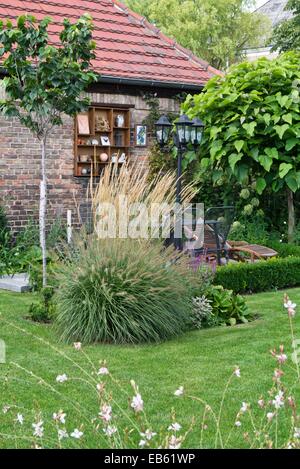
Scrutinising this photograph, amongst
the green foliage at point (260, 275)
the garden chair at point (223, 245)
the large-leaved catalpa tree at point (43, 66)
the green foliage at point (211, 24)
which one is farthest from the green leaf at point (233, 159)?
the green foliage at point (211, 24)

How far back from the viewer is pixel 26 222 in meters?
10.5

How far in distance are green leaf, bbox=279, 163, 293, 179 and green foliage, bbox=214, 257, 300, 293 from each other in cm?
129

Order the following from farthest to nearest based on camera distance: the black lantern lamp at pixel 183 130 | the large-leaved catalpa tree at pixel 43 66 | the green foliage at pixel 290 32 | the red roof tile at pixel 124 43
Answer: the green foliage at pixel 290 32 < the red roof tile at pixel 124 43 < the black lantern lamp at pixel 183 130 < the large-leaved catalpa tree at pixel 43 66

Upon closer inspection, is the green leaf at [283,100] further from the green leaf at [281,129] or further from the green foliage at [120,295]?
the green foliage at [120,295]

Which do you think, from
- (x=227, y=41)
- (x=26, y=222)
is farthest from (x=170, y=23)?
(x=26, y=222)

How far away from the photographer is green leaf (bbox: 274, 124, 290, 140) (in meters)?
9.62

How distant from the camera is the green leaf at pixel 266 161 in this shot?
9773mm

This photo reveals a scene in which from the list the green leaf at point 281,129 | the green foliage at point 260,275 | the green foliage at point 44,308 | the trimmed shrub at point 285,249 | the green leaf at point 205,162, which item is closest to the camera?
the green foliage at point 44,308

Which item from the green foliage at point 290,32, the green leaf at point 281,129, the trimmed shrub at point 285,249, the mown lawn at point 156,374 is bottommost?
the mown lawn at point 156,374

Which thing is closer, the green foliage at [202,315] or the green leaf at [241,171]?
the green foliage at [202,315]

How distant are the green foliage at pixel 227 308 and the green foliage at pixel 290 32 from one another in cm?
1262

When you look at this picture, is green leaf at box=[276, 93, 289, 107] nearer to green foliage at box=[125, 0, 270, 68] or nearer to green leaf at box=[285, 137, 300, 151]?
green leaf at box=[285, 137, 300, 151]

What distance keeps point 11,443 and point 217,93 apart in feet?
25.0

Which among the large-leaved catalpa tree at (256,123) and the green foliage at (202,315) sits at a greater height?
the large-leaved catalpa tree at (256,123)
